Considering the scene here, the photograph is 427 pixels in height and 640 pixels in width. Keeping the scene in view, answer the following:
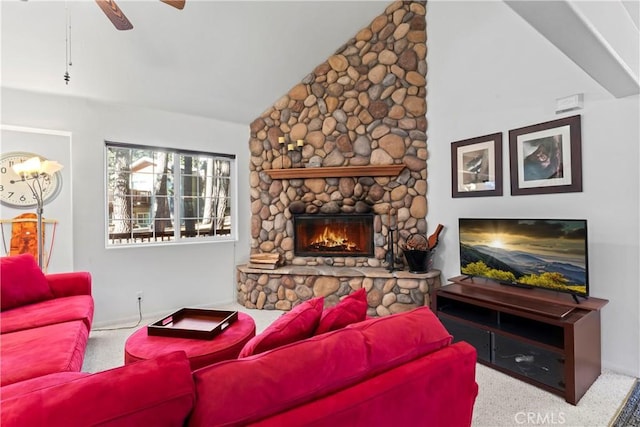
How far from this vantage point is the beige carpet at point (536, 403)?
1.87 metres

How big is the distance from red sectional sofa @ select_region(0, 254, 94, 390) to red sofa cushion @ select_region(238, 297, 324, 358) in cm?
75

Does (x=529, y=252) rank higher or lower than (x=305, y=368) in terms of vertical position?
higher

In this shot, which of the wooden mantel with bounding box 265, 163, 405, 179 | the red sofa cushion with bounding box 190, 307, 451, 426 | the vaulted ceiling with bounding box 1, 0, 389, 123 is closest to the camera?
the red sofa cushion with bounding box 190, 307, 451, 426

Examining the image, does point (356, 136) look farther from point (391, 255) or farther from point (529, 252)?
point (529, 252)

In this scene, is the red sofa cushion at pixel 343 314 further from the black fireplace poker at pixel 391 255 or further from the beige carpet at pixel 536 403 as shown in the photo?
the black fireplace poker at pixel 391 255

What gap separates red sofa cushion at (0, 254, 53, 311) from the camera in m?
2.48

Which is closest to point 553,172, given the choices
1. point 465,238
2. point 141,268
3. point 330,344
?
point 465,238

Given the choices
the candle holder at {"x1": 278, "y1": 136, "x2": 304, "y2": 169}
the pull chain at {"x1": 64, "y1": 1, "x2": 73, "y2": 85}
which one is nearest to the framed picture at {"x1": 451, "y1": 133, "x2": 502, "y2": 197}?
the candle holder at {"x1": 278, "y1": 136, "x2": 304, "y2": 169}

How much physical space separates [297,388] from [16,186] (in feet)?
12.5

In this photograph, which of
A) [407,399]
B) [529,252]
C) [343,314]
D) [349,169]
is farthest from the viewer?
[349,169]

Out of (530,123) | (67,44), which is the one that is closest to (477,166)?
(530,123)

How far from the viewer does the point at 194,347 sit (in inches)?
73.0

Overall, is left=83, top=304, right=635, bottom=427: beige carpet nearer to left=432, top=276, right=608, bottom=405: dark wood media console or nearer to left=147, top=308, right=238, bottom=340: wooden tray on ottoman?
left=432, top=276, right=608, bottom=405: dark wood media console

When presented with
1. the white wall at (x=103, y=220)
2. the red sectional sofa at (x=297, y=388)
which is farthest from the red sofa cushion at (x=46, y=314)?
the red sectional sofa at (x=297, y=388)
